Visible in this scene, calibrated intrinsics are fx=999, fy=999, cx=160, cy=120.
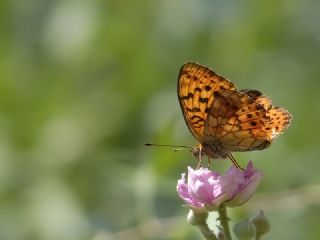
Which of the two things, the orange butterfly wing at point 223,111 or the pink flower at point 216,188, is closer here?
the pink flower at point 216,188

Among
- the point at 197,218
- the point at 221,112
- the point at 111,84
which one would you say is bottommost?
the point at 111,84

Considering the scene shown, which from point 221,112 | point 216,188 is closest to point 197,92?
point 221,112

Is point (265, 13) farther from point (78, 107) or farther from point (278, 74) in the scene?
point (78, 107)

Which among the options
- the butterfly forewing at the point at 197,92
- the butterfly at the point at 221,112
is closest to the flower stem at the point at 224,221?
the butterfly at the point at 221,112

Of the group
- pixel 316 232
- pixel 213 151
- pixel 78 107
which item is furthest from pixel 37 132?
pixel 213 151

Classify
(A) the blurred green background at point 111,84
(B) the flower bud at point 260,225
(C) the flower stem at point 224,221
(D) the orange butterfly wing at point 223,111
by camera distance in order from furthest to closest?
(A) the blurred green background at point 111,84, (D) the orange butterfly wing at point 223,111, (B) the flower bud at point 260,225, (C) the flower stem at point 224,221

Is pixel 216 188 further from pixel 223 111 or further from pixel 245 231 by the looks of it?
pixel 223 111

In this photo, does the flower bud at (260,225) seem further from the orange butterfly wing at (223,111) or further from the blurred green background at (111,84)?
the blurred green background at (111,84)
